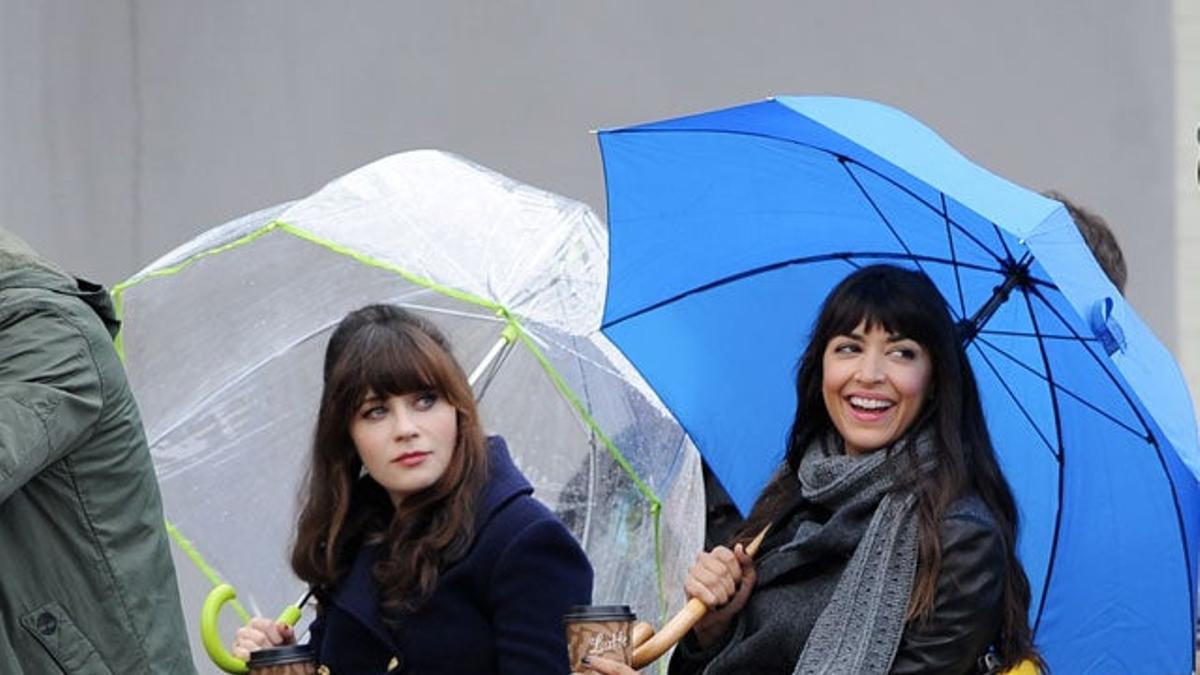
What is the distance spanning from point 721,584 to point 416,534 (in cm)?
50

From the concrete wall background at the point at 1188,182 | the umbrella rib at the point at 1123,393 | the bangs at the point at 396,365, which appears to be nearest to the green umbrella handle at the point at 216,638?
the bangs at the point at 396,365

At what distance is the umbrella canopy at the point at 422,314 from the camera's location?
506cm

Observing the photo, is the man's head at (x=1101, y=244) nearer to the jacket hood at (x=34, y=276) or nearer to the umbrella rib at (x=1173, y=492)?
the umbrella rib at (x=1173, y=492)

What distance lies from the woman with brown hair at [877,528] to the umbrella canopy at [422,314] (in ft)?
1.98

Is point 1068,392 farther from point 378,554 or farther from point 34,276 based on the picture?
point 34,276

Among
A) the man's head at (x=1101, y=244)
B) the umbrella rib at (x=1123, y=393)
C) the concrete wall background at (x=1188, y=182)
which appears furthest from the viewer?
the concrete wall background at (x=1188, y=182)

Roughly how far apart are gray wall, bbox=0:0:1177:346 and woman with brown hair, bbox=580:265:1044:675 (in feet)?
11.0

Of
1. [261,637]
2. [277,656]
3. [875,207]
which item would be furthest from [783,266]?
[277,656]

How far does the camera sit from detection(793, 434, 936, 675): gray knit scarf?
4.05 m

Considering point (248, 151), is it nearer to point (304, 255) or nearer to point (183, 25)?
point (183, 25)

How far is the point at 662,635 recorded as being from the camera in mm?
4203

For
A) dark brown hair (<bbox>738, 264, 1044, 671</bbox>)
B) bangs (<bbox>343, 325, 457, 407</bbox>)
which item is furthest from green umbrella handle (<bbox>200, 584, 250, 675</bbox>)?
dark brown hair (<bbox>738, 264, 1044, 671</bbox>)

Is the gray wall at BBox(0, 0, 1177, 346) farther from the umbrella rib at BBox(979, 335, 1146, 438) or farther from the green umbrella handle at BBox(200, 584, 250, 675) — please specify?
the green umbrella handle at BBox(200, 584, 250, 675)

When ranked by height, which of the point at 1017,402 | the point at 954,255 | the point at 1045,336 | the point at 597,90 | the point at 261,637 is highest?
the point at 597,90
